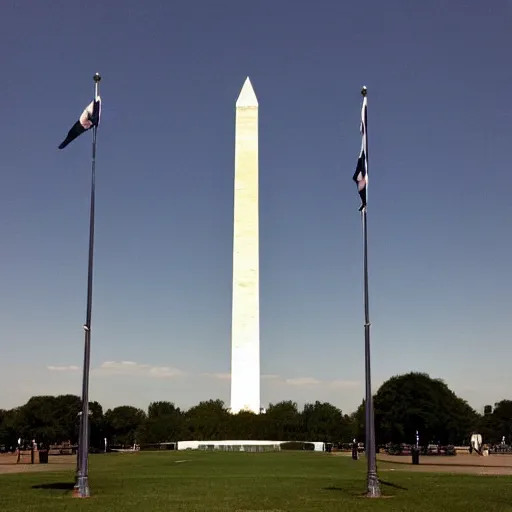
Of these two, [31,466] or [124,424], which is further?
[124,424]

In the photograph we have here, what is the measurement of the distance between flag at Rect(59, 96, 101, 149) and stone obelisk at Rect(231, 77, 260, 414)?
148ft

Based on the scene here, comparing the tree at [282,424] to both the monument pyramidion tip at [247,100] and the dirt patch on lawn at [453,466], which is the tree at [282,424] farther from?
the monument pyramidion tip at [247,100]

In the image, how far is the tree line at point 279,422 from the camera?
67.2 meters

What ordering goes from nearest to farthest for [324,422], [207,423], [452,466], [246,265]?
[452,466] → [207,423] → [246,265] → [324,422]

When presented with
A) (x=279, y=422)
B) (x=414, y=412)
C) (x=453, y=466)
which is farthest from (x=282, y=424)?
(x=453, y=466)

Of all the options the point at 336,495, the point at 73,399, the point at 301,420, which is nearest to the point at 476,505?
the point at 336,495

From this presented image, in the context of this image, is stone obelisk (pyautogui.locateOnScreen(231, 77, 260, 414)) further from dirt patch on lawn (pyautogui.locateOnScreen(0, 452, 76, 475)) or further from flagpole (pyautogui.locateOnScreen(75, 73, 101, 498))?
flagpole (pyautogui.locateOnScreen(75, 73, 101, 498))

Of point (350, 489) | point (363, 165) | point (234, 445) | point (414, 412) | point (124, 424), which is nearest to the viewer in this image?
point (350, 489)

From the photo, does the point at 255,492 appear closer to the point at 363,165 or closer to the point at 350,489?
the point at 350,489

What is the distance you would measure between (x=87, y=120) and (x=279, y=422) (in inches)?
1891

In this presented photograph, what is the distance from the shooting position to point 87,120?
24609 millimetres

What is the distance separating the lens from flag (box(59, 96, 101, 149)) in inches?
968

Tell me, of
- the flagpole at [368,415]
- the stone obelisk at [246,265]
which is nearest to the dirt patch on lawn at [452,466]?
the flagpole at [368,415]

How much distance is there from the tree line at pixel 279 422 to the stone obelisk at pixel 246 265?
3.21 metres
